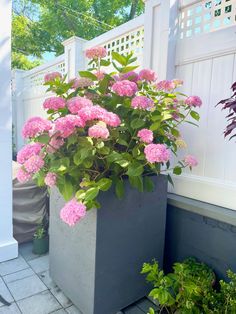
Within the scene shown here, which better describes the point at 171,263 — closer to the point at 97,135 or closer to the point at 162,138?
the point at 162,138

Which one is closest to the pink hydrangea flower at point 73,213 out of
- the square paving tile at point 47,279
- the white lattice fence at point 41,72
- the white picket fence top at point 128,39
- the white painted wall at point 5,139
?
the square paving tile at point 47,279

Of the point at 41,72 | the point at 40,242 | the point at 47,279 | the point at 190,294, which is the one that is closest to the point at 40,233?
the point at 40,242

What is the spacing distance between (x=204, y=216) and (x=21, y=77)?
5337 mm

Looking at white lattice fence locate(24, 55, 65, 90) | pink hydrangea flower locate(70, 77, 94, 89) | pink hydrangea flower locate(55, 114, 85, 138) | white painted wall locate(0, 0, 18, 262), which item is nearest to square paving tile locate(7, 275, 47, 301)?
white painted wall locate(0, 0, 18, 262)

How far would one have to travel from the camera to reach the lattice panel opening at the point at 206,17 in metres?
1.87

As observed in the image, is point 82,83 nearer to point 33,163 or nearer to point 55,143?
point 55,143

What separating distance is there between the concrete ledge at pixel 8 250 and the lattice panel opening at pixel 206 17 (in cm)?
244

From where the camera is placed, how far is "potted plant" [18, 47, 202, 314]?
142 centimetres

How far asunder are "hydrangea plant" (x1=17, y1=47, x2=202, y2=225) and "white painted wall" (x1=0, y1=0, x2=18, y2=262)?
839 mm

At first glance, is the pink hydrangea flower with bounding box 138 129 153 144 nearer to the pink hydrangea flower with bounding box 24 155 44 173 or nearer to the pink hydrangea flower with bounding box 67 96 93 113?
the pink hydrangea flower with bounding box 67 96 93 113

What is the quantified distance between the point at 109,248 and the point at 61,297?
0.63m

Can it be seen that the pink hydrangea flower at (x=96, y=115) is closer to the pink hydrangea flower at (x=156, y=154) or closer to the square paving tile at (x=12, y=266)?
the pink hydrangea flower at (x=156, y=154)

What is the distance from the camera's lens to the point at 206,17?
2.01 metres

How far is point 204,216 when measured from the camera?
1.92 m
